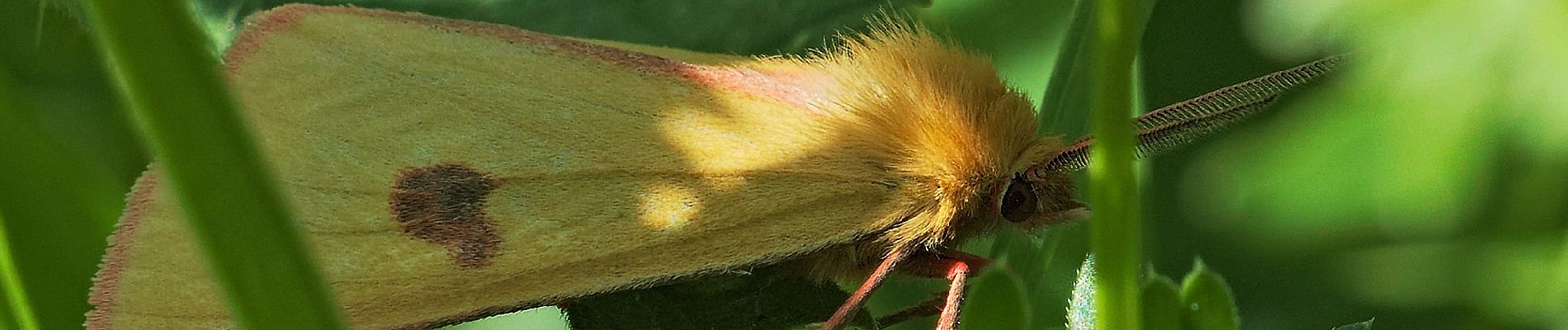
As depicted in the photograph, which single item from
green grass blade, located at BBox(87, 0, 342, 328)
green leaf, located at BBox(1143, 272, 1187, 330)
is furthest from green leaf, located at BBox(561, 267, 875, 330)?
green grass blade, located at BBox(87, 0, 342, 328)

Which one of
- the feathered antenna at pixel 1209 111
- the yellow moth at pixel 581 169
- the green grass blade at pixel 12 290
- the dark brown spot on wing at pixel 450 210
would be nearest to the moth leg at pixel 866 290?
the yellow moth at pixel 581 169

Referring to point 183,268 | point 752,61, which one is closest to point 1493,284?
point 752,61

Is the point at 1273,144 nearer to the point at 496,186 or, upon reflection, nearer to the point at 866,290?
the point at 866,290

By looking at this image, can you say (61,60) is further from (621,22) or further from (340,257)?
(621,22)

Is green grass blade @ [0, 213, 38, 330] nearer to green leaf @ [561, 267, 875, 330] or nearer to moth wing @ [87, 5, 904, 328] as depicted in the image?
moth wing @ [87, 5, 904, 328]

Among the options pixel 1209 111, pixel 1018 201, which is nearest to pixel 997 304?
pixel 1209 111
